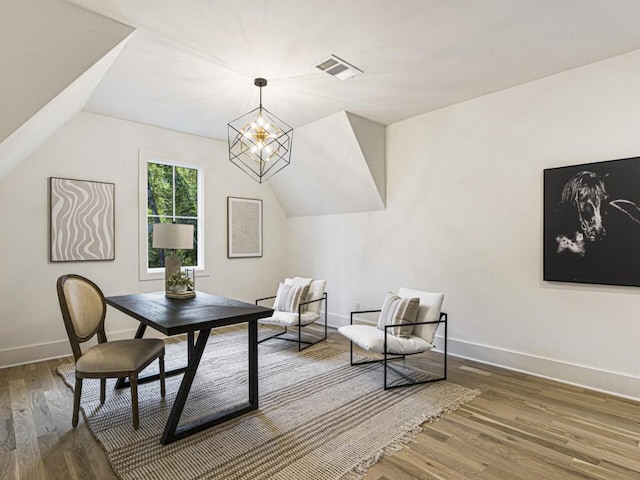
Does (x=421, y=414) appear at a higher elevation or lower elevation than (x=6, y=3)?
lower

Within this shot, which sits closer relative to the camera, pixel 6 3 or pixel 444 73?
pixel 6 3

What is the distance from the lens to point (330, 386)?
3.14 m

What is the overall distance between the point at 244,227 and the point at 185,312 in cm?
311

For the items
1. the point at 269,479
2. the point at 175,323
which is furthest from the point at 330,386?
the point at 175,323

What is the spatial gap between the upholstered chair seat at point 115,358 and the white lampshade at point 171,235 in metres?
0.99

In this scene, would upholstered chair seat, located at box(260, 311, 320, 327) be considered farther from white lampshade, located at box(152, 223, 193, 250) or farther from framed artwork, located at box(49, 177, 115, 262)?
framed artwork, located at box(49, 177, 115, 262)

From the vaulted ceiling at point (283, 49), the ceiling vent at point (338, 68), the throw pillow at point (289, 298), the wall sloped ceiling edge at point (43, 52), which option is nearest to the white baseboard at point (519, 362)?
the throw pillow at point (289, 298)

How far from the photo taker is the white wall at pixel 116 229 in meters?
3.74

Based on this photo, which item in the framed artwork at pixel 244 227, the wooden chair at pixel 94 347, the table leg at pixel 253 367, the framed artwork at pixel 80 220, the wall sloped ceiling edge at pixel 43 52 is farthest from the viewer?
the framed artwork at pixel 244 227

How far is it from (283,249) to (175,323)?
4.02m

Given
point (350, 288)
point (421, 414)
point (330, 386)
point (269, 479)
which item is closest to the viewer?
point (269, 479)

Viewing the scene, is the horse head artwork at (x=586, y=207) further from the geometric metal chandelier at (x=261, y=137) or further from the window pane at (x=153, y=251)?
the window pane at (x=153, y=251)

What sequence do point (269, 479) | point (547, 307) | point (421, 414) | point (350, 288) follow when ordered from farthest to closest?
point (350, 288)
point (547, 307)
point (421, 414)
point (269, 479)

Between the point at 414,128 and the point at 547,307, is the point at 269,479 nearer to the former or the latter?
the point at 547,307
